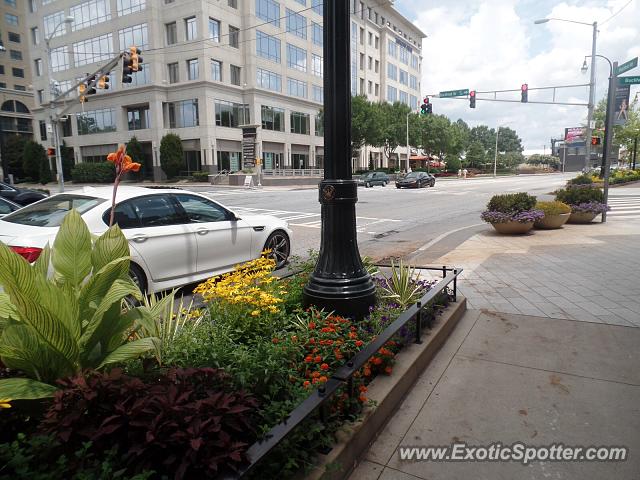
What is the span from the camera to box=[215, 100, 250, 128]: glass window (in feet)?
159

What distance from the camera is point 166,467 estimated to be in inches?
75.4

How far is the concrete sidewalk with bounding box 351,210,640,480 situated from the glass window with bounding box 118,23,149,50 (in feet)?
165

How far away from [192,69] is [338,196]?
159ft

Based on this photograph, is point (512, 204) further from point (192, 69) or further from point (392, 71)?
point (392, 71)

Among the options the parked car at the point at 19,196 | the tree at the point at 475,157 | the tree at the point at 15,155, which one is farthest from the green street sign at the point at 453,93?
the tree at the point at 475,157

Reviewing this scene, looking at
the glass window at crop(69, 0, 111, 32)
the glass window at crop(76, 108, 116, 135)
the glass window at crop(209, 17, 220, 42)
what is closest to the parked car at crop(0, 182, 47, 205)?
the glass window at crop(209, 17, 220, 42)

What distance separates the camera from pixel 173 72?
4891 centimetres

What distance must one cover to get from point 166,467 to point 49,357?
3.16 ft

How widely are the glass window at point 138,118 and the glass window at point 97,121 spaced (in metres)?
2.14

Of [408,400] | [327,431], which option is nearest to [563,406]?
[408,400]

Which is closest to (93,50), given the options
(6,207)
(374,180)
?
(374,180)

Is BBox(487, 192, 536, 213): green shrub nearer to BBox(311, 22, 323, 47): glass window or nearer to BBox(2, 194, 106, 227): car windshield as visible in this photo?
BBox(2, 194, 106, 227): car windshield

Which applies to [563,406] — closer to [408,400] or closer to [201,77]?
[408,400]

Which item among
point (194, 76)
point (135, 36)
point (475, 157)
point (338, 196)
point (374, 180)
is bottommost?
point (374, 180)
